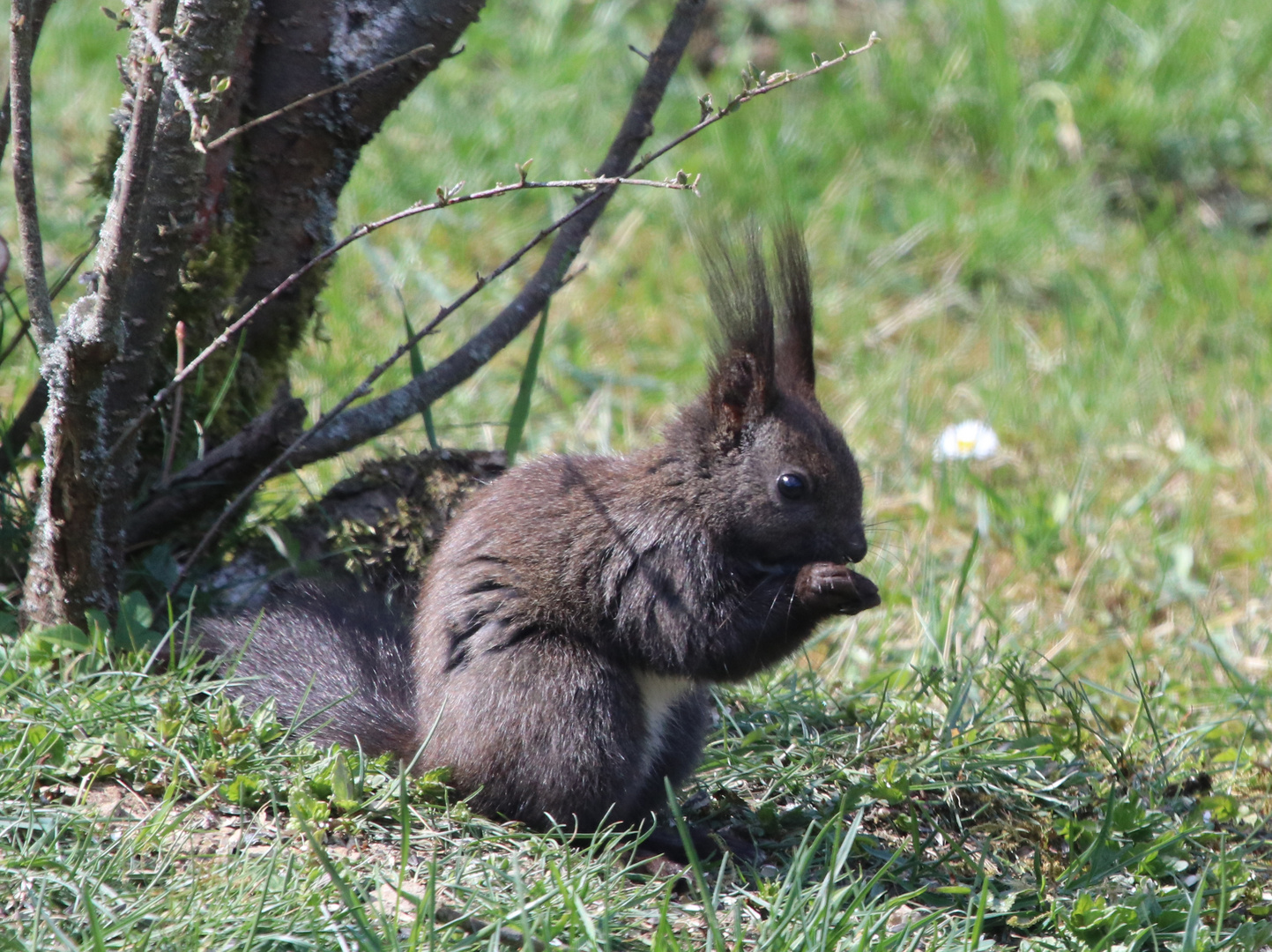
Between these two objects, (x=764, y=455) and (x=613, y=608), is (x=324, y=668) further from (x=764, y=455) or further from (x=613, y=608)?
(x=764, y=455)

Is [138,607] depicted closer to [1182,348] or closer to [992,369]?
[992,369]

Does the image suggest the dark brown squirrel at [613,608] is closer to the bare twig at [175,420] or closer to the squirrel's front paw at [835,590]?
the squirrel's front paw at [835,590]

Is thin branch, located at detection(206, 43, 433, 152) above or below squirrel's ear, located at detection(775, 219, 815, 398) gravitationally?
above

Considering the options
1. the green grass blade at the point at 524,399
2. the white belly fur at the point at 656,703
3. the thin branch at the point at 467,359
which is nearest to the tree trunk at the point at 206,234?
the thin branch at the point at 467,359

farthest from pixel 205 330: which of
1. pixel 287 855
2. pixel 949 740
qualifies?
pixel 949 740

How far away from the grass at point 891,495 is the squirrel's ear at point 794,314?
2.13ft

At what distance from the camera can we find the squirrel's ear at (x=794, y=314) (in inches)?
98.9

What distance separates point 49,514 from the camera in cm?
245

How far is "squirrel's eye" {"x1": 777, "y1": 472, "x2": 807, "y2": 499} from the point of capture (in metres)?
2.47

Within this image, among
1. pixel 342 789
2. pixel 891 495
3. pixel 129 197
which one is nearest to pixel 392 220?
pixel 129 197

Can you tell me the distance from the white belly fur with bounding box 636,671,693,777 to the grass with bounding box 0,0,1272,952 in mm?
187

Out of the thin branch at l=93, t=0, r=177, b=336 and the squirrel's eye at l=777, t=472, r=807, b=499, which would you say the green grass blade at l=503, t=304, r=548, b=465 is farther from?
the thin branch at l=93, t=0, r=177, b=336

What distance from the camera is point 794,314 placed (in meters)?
2.59

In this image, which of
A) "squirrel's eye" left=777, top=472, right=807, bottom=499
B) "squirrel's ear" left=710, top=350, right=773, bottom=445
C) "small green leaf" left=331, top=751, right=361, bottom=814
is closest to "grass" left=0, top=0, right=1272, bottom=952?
"small green leaf" left=331, top=751, right=361, bottom=814
